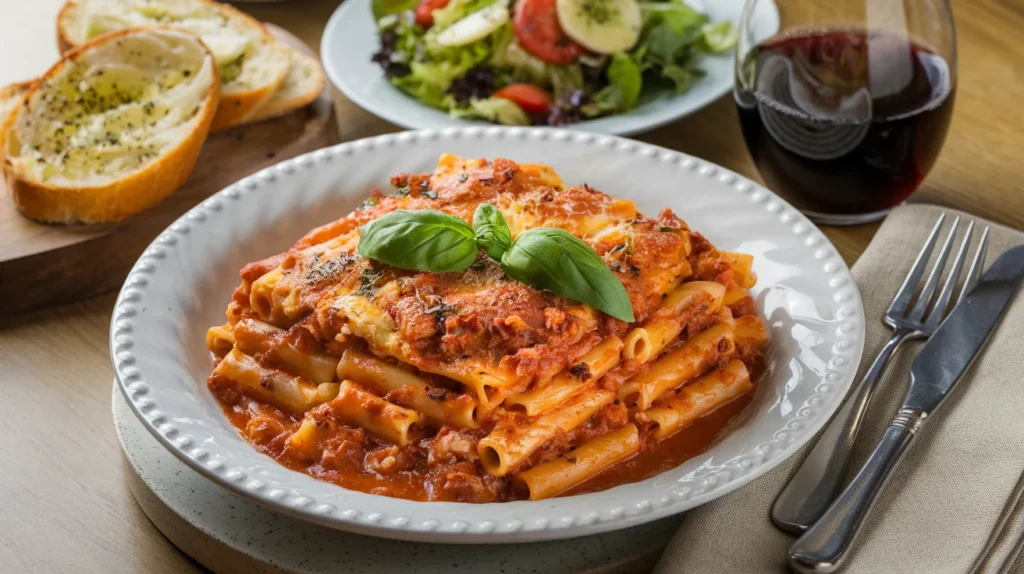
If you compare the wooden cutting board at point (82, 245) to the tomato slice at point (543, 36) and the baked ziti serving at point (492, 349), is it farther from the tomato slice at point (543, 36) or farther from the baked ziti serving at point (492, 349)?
the tomato slice at point (543, 36)

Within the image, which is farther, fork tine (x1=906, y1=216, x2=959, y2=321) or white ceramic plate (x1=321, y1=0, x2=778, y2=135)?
white ceramic plate (x1=321, y1=0, x2=778, y2=135)

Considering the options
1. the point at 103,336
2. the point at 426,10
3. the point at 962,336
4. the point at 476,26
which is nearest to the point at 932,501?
the point at 962,336

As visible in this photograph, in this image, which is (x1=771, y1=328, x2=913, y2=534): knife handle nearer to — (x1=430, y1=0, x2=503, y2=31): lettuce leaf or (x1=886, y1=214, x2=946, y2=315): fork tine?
(x1=886, y1=214, x2=946, y2=315): fork tine

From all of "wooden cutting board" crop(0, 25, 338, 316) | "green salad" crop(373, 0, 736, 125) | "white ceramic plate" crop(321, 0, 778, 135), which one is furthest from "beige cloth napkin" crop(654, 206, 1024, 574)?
"wooden cutting board" crop(0, 25, 338, 316)

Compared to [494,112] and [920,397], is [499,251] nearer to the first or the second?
[920,397]

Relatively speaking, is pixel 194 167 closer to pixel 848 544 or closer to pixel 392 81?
pixel 392 81

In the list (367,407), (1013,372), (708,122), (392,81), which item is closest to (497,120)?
(392,81)
